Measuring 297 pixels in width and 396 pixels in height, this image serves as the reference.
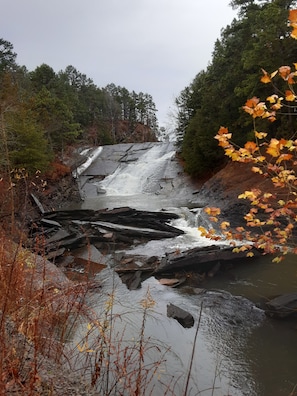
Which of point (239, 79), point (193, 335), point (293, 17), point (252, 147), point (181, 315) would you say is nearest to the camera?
point (293, 17)

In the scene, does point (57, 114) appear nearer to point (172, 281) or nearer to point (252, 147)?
point (172, 281)

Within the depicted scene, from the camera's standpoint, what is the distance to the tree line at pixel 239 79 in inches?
617

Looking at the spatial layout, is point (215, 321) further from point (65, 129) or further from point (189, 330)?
point (65, 129)

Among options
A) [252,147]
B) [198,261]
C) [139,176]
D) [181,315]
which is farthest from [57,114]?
[252,147]

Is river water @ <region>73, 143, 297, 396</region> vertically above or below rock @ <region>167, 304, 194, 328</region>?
below

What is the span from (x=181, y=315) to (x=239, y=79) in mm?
19027

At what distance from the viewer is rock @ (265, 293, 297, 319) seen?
6.22m

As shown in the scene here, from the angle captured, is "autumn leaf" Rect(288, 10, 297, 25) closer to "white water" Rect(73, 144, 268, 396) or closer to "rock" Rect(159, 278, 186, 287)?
"white water" Rect(73, 144, 268, 396)

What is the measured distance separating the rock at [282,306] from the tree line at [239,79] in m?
10.8

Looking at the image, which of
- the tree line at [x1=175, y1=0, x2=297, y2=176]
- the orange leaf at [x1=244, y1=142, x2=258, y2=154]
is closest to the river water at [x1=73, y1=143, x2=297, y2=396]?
the orange leaf at [x1=244, y1=142, x2=258, y2=154]

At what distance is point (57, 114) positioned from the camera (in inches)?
1196

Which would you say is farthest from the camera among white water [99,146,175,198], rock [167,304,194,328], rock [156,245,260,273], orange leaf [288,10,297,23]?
white water [99,146,175,198]

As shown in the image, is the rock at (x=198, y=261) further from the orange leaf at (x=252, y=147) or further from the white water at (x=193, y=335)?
the orange leaf at (x=252, y=147)

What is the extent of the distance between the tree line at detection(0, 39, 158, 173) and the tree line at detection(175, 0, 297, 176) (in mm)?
11619
